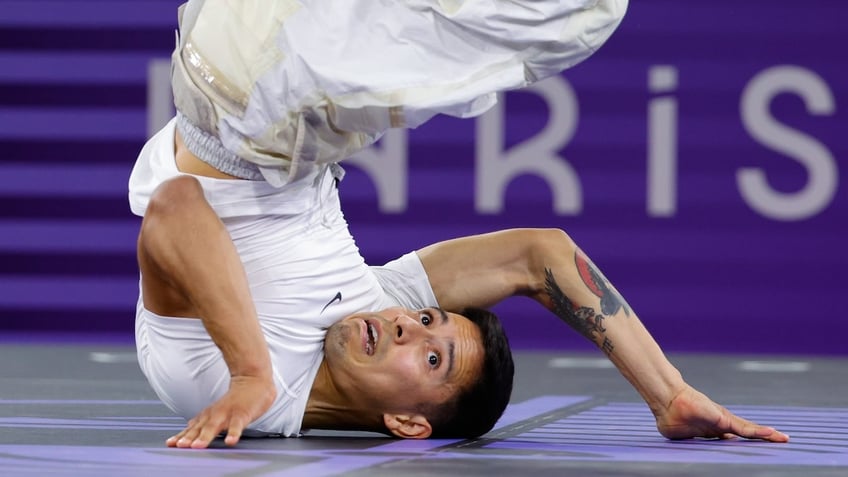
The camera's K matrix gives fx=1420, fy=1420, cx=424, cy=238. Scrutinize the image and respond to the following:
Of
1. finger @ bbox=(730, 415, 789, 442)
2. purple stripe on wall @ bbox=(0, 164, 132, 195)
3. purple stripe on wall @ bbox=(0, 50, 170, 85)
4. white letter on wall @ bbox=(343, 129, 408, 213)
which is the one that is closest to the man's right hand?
finger @ bbox=(730, 415, 789, 442)

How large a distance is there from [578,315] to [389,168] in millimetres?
Result: 3365

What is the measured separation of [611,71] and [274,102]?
3.92 m

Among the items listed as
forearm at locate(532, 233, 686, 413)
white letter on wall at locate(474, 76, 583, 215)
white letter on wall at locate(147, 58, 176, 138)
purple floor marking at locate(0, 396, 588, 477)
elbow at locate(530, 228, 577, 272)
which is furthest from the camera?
white letter on wall at locate(147, 58, 176, 138)

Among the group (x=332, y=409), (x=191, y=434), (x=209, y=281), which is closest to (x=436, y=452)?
(x=332, y=409)

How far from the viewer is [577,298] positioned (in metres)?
3.50

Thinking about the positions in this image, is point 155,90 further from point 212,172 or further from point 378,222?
point 212,172

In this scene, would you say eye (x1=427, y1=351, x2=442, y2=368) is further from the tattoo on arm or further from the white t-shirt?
the tattoo on arm

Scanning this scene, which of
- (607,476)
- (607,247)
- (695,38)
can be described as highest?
(695,38)

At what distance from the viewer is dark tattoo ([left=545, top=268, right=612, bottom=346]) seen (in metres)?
3.46

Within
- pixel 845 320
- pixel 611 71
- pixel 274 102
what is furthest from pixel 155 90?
pixel 274 102

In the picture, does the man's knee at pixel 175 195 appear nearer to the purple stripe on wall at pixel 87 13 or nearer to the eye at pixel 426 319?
the eye at pixel 426 319

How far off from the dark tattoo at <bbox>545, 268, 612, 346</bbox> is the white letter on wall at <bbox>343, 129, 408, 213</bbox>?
10.6ft

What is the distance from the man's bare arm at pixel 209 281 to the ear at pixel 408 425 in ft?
1.00

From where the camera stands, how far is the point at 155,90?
692cm
